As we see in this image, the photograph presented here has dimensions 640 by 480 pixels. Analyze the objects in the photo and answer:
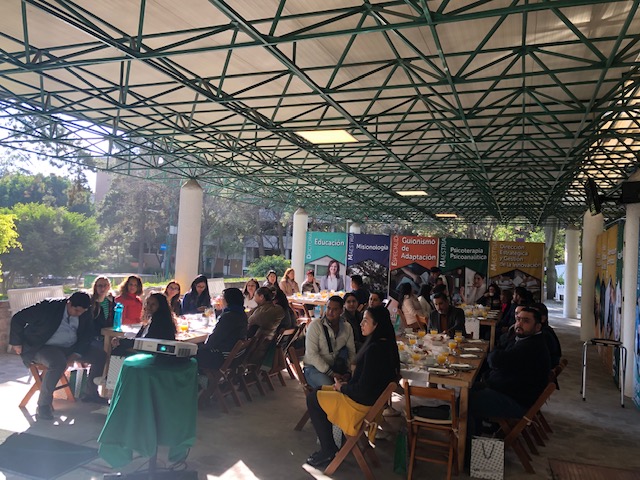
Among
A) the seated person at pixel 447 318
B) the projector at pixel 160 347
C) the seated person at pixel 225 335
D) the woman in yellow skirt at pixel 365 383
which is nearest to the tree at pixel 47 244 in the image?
the seated person at pixel 225 335

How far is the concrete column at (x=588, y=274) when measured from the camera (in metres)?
14.0

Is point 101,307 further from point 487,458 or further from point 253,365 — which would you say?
point 487,458

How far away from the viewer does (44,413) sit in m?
5.27

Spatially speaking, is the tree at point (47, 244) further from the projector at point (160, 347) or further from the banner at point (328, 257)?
the projector at point (160, 347)

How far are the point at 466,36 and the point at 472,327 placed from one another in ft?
16.9

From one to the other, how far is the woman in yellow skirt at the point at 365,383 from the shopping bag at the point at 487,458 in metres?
0.90

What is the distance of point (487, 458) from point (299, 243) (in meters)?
15.1

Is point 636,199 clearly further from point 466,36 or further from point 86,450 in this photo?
point 86,450

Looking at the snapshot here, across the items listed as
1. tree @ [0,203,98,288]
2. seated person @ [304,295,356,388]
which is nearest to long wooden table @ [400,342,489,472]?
seated person @ [304,295,356,388]

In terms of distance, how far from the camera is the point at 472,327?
9.38 metres

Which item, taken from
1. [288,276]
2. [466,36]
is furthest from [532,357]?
[288,276]

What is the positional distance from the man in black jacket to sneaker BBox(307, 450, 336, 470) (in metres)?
2.66

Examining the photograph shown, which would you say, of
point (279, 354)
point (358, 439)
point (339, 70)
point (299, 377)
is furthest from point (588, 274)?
point (358, 439)

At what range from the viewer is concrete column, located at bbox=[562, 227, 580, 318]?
2103 cm
